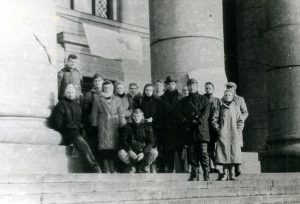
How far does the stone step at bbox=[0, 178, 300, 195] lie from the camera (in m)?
7.22

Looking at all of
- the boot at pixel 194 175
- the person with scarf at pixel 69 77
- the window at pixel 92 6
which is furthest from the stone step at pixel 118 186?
the window at pixel 92 6

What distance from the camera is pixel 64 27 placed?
653 inches

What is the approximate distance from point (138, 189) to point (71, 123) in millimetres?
1609

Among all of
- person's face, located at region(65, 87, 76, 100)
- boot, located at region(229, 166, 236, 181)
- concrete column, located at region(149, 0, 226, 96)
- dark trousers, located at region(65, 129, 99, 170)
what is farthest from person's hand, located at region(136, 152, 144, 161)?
concrete column, located at region(149, 0, 226, 96)

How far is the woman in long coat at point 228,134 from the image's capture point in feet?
34.8

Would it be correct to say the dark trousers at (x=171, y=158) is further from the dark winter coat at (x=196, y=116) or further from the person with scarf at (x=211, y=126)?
the person with scarf at (x=211, y=126)

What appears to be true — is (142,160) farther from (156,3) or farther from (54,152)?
(156,3)

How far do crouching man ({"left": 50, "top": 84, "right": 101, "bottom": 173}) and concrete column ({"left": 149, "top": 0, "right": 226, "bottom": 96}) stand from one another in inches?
139

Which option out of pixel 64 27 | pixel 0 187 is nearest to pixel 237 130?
pixel 0 187

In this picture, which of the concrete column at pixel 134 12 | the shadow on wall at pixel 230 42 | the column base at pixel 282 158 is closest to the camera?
the column base at pixel 282 158

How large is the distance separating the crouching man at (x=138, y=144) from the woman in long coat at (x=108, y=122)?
15 centimetres

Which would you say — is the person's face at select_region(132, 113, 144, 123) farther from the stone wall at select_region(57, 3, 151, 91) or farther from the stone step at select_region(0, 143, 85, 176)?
the stone wall at select_region(57, 3, 151, 91)

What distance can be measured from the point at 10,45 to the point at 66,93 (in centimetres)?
112

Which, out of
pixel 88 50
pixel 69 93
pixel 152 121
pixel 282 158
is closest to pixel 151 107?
pixel 152 121
